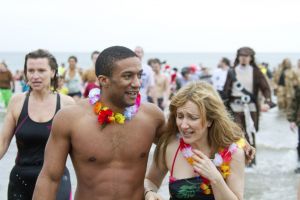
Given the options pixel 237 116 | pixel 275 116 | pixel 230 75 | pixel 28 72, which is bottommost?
pixel 275 116

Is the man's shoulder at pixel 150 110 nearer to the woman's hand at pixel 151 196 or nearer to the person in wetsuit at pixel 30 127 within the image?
the woman's hand at pixel 151 196

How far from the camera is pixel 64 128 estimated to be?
142 inches

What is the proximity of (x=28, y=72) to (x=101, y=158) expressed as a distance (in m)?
1.57

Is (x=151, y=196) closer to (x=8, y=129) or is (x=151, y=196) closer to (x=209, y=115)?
(x=209, y=115)

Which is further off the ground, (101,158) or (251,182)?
(101,158)

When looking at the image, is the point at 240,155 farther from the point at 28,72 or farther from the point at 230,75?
the point at 230,75

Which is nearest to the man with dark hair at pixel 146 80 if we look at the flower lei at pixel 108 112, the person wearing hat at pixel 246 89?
the person wearing hat at pixel 246 89

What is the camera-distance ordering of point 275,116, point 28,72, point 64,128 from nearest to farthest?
point 64,128
point 28,72
point 275,116

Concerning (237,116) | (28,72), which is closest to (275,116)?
(237,116)

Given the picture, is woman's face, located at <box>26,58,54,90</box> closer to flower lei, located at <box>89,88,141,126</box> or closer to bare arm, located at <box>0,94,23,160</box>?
bare arm, located at <box>0,94,23,160</box>

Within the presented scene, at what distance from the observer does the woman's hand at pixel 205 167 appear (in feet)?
11.7

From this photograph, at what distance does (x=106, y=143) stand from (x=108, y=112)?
0.18 meters

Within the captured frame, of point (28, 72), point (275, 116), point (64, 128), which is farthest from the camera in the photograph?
point (275, 116)

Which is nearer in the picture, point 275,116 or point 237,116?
point 237,116
